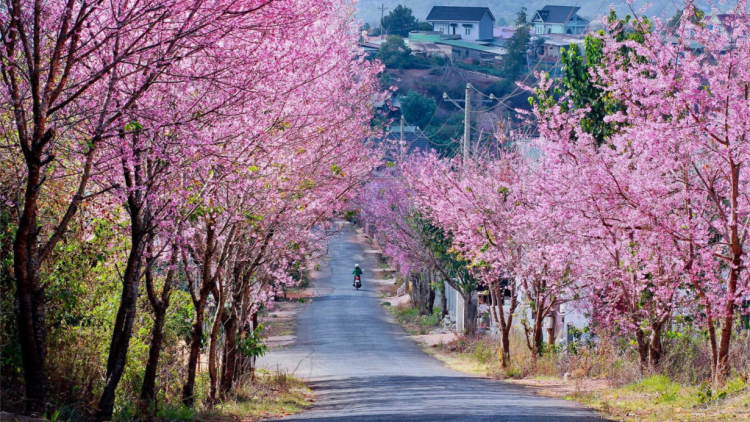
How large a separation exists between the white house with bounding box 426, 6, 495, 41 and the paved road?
73.3 m

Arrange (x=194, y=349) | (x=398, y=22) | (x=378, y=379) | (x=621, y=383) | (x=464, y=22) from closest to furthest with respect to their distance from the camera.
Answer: (x=194, y=349)
(x=621, y=383)
(x=378, y=379)
(x=398, y=22)
(x=464, y=22)

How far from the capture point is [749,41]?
11203 mm

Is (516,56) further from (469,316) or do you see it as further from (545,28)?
(469,316)

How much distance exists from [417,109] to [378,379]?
53.3m

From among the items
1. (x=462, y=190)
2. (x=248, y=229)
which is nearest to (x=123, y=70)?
(x=248, y=229)

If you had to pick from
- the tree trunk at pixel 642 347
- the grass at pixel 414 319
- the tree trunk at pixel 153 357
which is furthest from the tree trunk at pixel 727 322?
the grass at pixel 414 319

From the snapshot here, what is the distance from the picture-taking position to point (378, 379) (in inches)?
851

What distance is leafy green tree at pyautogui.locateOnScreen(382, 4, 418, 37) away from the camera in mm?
110562

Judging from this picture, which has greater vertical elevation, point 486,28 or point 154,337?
point 486,28

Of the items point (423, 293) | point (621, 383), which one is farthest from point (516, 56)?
point (621, 383)

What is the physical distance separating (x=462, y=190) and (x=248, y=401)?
8323 millimetres

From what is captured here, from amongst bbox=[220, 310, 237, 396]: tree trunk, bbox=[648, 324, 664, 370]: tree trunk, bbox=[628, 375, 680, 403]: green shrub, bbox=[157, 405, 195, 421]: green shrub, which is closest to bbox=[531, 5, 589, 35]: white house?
bbox=[648, 324, 664, 370]: tree trunk

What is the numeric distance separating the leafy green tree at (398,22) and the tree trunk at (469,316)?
8083 centimetres

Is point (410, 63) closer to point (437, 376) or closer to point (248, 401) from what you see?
point (437, 376)
